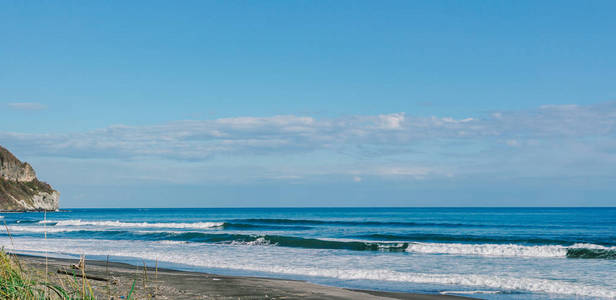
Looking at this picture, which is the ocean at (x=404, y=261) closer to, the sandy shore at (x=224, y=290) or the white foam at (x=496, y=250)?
the white foam at (x=496, y=250)

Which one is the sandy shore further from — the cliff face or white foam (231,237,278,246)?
the cliff face

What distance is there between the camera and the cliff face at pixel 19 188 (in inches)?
4194

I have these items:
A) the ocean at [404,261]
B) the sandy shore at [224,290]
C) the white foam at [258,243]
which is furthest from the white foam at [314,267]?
the white foam at [258,243]

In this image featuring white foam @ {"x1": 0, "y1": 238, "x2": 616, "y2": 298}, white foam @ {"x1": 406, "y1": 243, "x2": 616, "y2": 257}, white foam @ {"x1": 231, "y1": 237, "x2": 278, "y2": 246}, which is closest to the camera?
white foam @ {"x1": 0, "y1": 238, "x2": 616, "y2": 298}

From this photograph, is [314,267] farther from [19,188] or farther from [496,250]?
[19,188]

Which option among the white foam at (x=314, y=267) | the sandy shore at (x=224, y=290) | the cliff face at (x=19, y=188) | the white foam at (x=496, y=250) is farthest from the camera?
the cliff face at (x=19, y=188)

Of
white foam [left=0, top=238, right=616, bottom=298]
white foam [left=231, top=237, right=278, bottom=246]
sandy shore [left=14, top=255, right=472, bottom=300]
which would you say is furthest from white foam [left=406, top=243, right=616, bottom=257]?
sandy shore [left=14, top=255, right=472, bottom=300]

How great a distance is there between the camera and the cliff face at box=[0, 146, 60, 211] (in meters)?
107

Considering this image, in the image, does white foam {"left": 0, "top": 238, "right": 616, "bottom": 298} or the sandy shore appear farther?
white foam {"left": 0, "top": 238, "right": 616, "bottom": 298}

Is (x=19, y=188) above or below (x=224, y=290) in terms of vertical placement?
above

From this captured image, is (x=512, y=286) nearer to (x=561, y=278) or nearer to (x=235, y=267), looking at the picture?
(x=561, y=278)

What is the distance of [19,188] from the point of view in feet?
370

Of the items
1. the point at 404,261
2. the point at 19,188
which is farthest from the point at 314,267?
the point at 19,188

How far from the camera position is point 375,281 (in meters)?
14.8
